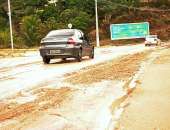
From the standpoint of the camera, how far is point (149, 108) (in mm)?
10094

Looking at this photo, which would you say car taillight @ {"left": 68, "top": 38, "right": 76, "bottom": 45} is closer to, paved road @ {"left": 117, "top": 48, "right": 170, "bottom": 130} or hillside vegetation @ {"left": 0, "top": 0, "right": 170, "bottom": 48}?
paved road @ {"left": 117, "top": 48, "right": 170, "bottom": 130}

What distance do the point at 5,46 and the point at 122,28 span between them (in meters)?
16.9

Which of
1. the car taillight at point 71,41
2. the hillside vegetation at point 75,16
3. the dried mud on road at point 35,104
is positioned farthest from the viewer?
the hillside vegetation at point 75,16

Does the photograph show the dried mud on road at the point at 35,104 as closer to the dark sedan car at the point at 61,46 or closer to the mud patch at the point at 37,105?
the mud patch at the point at 37,105

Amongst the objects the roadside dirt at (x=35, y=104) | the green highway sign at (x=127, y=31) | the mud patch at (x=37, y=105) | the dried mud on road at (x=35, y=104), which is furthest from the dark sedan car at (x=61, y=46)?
the green highway sign at (x=127, y=31)

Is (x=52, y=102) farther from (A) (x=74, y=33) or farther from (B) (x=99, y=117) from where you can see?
(A) (x=74, y=33)

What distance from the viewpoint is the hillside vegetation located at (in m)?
81.4

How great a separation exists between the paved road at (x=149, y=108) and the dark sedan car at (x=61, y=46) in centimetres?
1037

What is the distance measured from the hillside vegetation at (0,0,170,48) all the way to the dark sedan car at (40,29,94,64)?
52.9m

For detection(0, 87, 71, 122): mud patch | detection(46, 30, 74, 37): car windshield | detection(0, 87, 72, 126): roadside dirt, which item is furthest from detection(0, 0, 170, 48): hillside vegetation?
detection(0, 87, 71, 122): mud patch

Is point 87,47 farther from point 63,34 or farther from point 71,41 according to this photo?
point 71,41

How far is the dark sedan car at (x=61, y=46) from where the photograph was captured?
25.0 m

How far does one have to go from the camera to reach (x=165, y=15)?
94.0 m

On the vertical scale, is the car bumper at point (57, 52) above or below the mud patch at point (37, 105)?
below
